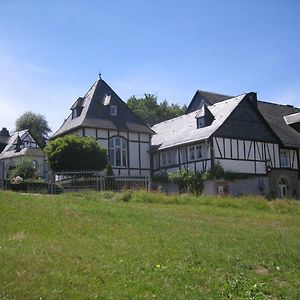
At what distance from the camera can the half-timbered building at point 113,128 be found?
125ft

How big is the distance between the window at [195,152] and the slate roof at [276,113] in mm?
7603

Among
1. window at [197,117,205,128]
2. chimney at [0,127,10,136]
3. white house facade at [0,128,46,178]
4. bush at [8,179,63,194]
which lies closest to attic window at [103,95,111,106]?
window at [197,117,205,128]

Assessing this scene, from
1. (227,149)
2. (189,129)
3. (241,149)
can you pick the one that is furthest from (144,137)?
(241,149)

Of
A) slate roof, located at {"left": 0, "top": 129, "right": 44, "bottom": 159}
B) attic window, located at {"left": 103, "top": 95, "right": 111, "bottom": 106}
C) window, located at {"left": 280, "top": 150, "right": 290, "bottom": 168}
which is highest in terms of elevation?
attic window, located at {"left": 103, "top": 95, "right": 111, "bottom": 106}

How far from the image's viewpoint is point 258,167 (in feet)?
127

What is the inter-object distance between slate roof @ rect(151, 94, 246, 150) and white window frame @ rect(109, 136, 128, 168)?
3180mm

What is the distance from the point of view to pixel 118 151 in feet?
129

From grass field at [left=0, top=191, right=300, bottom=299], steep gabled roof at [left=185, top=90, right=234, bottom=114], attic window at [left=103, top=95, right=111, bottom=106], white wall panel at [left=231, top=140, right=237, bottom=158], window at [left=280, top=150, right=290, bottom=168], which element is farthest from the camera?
steep gabled roof at [left=185, top=90, right=234, bottom=114]

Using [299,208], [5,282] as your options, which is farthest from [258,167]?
[5,282]

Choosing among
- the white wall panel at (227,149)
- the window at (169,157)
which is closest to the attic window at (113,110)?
the window at (169,157)

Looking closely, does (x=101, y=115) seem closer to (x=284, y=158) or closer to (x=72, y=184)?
(x=72, y=184)

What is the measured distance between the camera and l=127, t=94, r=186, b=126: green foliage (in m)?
74.6

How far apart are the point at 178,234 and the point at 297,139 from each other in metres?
30.2

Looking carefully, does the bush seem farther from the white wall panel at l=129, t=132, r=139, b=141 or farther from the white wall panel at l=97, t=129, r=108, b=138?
the white wall panel at l=129, t=132, r=139, b=141
